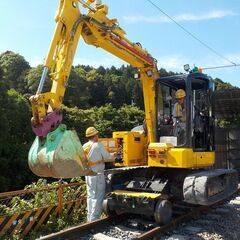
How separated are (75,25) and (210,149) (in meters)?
4.08

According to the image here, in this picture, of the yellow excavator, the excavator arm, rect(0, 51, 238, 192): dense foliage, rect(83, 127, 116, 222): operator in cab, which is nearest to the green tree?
rect(0, 51, 238, 192): dense foliage

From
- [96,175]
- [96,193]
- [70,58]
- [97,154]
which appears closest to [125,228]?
[96,193]

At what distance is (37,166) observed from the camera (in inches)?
262

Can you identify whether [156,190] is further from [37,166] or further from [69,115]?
[69,115]

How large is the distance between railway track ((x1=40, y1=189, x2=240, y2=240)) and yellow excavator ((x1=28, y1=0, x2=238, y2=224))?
0.88 ft

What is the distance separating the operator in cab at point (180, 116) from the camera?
8219 millimetres

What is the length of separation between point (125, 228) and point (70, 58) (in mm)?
3461

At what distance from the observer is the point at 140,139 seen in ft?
30.1

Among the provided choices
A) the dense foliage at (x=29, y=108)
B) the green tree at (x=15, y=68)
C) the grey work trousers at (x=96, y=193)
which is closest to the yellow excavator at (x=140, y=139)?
the grey work trousers at (x=96, y=193)

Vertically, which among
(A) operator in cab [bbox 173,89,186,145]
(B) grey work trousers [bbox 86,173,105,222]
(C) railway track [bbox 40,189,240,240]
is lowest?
(C) railway track [bbox 40,189,240,240]

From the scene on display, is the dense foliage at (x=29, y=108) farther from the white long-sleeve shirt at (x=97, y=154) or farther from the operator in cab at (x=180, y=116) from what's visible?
the white long-sleeve shirt at (x=97, y=154)

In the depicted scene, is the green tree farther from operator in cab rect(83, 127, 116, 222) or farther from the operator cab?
operator in cab rect(83, 127, 116, 222)

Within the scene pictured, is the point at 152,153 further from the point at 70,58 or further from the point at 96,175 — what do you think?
the point at 70,58

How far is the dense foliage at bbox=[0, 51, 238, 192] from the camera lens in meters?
28.2
